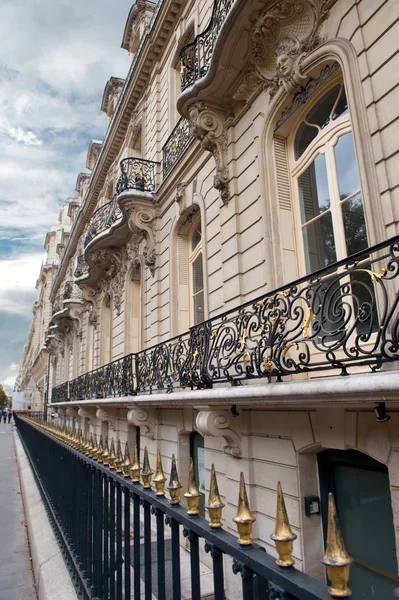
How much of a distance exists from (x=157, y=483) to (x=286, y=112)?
6353 mm

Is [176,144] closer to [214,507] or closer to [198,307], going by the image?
[198,307]

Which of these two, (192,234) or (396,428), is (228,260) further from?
(396,428)

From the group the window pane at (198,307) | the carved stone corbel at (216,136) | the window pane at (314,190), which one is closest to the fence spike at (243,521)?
the window pane at (314,190)

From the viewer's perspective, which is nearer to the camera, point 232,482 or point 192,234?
point 232,482

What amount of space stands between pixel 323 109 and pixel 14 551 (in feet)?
25.4

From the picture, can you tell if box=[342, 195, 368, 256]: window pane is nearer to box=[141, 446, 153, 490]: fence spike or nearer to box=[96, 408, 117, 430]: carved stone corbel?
box=[141, 446, 153, 490]: fence spike

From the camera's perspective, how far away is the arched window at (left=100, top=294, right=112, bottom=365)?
17.8 metres

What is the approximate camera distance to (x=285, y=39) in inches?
258

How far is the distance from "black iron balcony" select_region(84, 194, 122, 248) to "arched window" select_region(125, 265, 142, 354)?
1.85 m

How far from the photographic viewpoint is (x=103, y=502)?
302cm

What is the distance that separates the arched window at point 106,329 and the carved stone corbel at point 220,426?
11773 mm

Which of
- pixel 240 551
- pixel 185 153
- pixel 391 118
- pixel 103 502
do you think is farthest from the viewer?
pixel 185 153

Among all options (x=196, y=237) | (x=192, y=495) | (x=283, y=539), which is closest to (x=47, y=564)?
(x=192, y=495)

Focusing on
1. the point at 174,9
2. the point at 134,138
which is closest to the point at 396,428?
the point at 174,9
